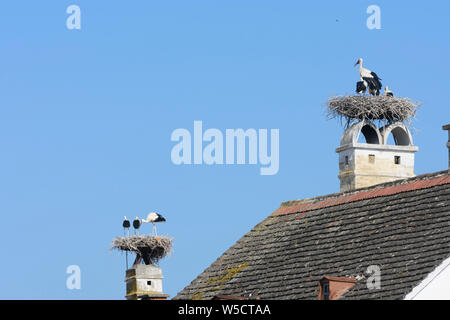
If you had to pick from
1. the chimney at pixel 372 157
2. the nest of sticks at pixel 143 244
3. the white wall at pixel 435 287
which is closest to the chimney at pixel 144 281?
the nest of sticks at pixel 143 244

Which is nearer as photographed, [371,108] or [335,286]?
[335,286]

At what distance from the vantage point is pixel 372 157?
40.1 m

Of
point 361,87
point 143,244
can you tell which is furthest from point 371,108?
point 143,244

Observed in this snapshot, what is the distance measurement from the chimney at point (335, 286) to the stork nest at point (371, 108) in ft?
31.6

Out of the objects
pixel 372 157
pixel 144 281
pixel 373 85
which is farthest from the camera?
pixel 373 85

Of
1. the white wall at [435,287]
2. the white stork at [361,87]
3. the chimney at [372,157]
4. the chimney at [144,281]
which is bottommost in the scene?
the white wall at [435,287]

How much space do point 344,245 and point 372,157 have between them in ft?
22.7

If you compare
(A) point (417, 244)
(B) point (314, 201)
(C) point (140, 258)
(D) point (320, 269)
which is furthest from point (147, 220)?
(A) point (417, 244)

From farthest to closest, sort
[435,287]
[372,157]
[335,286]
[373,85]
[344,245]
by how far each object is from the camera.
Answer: [373,85], [372,157], [344,245], [335,286], [435,287]

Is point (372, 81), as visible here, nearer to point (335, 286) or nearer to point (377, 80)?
point (377, 80)

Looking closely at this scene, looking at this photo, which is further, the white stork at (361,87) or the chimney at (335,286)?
the white stork at (361,87)

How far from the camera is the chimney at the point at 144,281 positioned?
3888 centimetres

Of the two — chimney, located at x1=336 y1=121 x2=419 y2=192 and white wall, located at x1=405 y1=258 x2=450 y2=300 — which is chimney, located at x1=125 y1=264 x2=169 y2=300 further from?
white wall, located at x1=405 y1=258 x2=450 y2=300

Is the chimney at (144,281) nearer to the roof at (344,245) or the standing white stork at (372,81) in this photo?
Result: the roof at (344,245)
